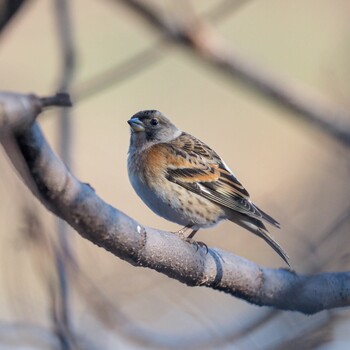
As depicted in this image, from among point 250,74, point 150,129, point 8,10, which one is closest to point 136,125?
point 150,129

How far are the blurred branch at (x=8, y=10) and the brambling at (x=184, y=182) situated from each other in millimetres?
2184

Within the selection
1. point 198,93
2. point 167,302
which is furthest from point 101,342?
point 198,93

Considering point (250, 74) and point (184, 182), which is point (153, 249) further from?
point (250, 74)

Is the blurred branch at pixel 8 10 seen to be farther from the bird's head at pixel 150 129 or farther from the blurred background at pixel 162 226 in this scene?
the bird's head at pixel 150 129

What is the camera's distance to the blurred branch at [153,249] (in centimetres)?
200

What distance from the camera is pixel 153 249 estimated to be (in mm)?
2900

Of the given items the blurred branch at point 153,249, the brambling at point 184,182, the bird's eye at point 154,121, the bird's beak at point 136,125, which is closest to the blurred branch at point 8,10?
the blurred branch at point 153,249

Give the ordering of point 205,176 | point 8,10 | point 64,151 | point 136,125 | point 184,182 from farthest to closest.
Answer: point 136,125, point 205,176, point 184,182, point 64,151, point 8,10

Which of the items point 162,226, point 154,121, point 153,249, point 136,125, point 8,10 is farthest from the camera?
point 162,226

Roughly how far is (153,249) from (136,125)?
2288 millimetres

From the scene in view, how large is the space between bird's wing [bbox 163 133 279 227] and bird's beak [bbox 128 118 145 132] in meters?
0.20

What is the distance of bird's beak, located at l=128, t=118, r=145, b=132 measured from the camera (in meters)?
5.09

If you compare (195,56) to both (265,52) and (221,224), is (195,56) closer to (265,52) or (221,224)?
(221,224)

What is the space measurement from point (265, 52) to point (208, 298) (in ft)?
39.1
